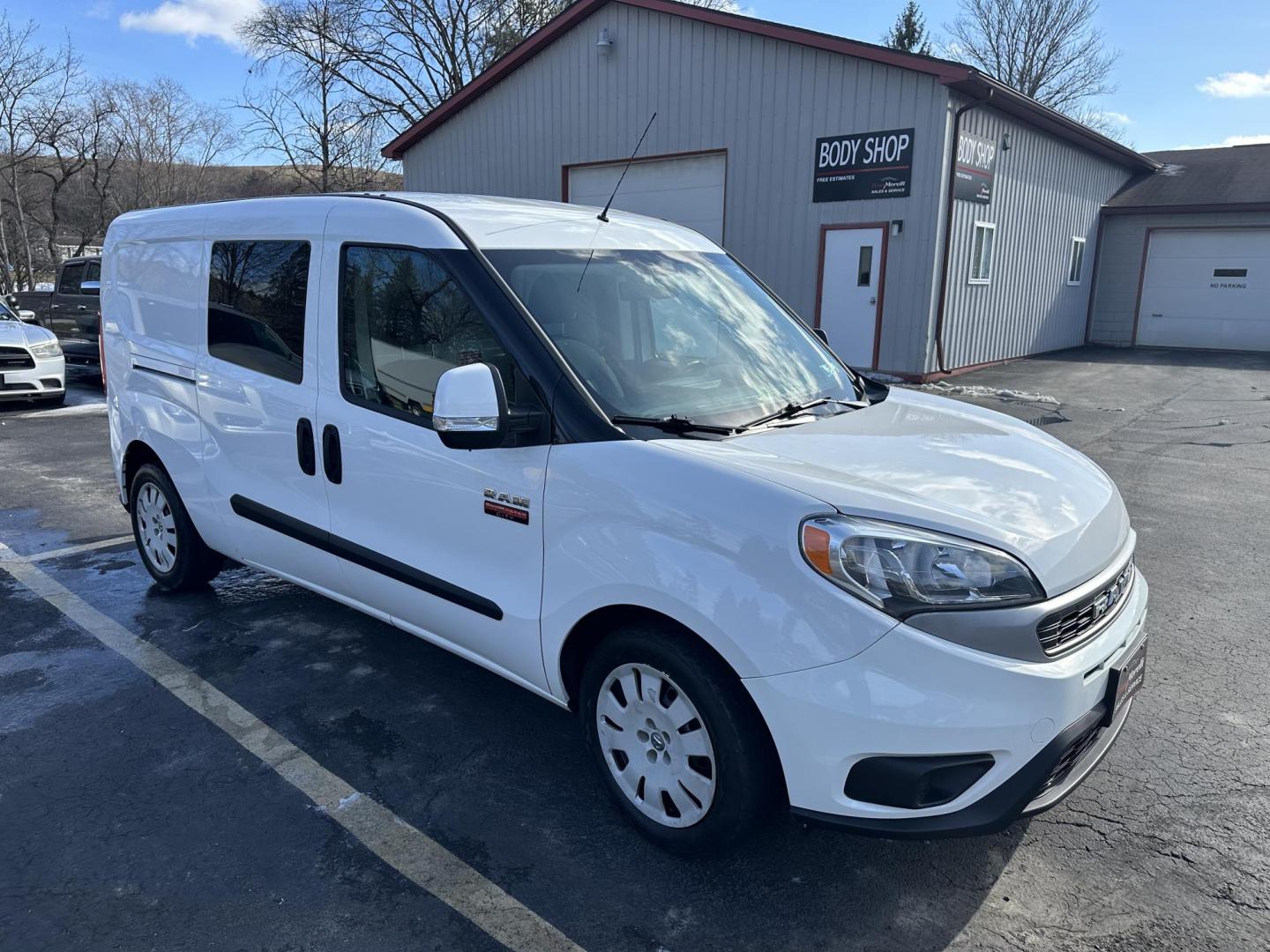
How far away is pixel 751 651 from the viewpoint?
2.33m

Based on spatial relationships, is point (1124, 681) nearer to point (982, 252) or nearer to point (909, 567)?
point (909, 567)

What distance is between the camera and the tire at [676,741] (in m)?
2.45

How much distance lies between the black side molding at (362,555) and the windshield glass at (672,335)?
861 mm

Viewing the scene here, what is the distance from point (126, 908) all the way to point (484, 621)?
128cm

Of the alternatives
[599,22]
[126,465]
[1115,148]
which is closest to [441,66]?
[599,22]

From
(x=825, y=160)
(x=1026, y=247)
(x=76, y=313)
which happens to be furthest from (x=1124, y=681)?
(x=1026, y=247)

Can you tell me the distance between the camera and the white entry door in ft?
45.1

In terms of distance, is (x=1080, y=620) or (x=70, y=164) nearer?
(x=1080, y=620)

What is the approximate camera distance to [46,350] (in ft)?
36.4

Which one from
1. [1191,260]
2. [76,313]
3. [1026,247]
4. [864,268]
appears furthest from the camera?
[1191,260]

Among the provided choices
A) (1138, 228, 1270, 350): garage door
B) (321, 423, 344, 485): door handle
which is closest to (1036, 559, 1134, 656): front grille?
(321, 423, 344, 485): door handle

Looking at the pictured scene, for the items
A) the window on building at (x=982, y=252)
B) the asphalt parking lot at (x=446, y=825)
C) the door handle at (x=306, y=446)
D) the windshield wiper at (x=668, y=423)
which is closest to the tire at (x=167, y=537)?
the asphalt parking lot at (x=446, y=825)

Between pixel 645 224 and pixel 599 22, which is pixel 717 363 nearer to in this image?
pixel 645 224

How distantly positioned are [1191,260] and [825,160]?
35.4 feet
